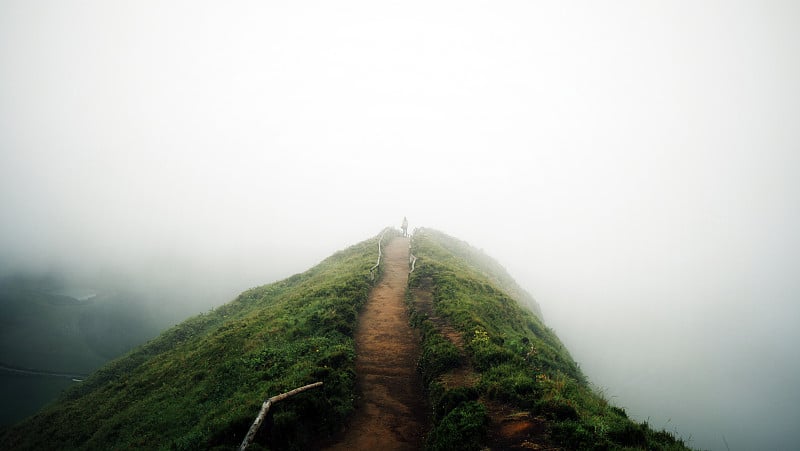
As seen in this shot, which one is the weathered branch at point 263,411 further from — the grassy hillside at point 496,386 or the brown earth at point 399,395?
the grassy hillside at point 496,386

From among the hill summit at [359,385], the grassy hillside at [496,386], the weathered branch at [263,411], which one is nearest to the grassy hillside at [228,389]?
the hill summit at [359,385]

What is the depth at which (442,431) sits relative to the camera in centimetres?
1029

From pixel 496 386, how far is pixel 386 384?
4.58 meters

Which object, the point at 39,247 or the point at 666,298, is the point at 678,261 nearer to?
the point at 666,298

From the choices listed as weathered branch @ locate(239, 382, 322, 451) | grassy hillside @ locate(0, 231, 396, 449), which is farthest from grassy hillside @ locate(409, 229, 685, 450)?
weathered branch @ locate(239, 382, 322, 451)

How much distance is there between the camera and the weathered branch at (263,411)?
9497 millimetres

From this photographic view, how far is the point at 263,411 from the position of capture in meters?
10.4

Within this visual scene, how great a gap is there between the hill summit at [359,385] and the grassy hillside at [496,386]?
52 millimetres

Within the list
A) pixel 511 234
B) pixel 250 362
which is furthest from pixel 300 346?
pixel 511 234

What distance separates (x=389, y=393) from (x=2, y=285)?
10560 centimetres

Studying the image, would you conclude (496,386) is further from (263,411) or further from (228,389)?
(228,389)

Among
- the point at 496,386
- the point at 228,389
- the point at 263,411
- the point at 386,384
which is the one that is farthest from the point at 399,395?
the point at 228,389

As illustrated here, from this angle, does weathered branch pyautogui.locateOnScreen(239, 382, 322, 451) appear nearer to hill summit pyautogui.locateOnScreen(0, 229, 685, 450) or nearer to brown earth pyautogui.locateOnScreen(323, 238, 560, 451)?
hill summit pyautogui.locateOnScreen(0, 229, 685, 450)

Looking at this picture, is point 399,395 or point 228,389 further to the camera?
point 228,389
